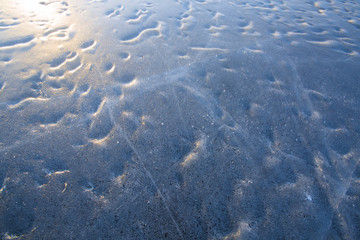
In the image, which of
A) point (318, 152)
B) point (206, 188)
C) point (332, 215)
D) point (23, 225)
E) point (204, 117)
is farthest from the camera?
point (204, 117)

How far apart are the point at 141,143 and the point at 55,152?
97 cm

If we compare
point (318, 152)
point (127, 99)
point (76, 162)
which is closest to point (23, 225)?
point (76, 162)

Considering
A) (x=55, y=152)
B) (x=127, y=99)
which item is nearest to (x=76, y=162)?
(x=55, y=152)

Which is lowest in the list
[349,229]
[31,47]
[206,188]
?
[349,229]

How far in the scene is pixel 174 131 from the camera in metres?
2.32

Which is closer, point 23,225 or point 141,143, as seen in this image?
point 23,225

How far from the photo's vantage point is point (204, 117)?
8.05ft

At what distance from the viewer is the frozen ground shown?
1732 mm

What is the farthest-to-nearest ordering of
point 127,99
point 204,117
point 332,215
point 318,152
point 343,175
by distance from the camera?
point 127,99 → point 204,117 → point 318,152 → point 343,175 → point 332,215

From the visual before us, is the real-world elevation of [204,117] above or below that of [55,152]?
above

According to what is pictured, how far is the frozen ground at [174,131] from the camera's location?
1.73m

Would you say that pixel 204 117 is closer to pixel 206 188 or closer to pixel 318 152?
pixel 206 188

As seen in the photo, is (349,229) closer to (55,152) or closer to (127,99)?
(127,99)

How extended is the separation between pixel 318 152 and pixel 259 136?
70 centimetres
